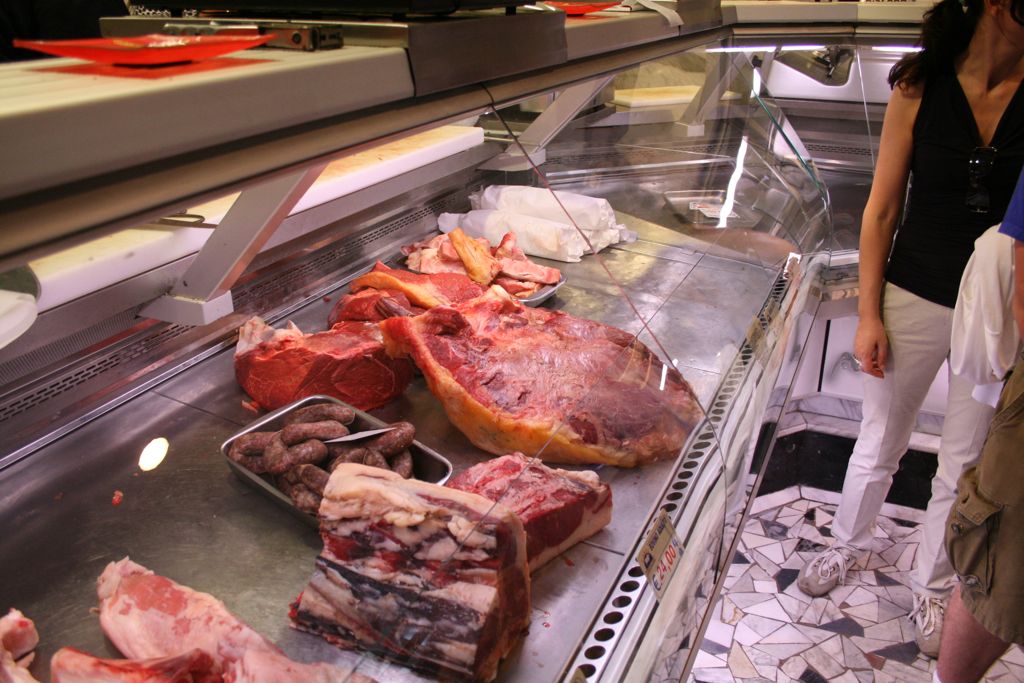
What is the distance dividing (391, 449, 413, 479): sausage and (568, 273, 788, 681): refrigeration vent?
1.58 feet

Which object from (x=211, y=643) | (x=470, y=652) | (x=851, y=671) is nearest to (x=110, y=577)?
(x=211, y=643)

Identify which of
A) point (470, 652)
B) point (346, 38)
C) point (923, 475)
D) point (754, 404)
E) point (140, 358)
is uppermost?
point (346, 38)

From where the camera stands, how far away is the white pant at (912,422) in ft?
8.91

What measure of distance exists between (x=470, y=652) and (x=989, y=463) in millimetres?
1773

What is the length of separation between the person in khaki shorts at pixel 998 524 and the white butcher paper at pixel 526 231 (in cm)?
131

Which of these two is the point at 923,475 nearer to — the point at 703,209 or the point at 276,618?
the point at 703,209

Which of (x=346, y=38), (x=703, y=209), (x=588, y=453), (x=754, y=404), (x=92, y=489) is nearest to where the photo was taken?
(x=346, y=38)

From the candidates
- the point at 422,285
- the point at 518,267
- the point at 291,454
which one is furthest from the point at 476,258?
the point at 291,454

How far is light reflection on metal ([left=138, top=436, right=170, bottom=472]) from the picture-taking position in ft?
5.50

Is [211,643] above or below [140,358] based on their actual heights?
below

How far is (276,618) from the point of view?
128cm

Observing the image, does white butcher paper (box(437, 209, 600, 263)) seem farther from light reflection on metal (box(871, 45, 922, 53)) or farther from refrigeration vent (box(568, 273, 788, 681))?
light reflection on metal (box(871, 45, 922, 53))

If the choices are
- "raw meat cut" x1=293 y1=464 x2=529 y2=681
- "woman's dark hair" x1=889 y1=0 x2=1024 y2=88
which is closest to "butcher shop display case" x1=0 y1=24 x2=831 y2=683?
"raw meat cut" x1=293 y1=464 x2=529 y2=681

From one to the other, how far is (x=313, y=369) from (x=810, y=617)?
2.28m
